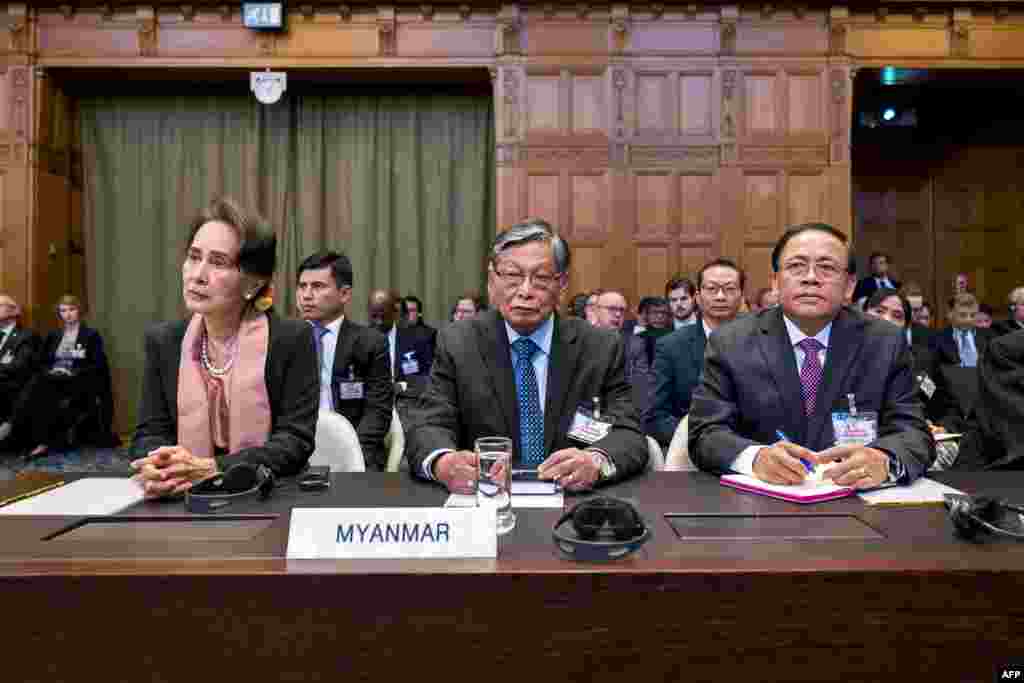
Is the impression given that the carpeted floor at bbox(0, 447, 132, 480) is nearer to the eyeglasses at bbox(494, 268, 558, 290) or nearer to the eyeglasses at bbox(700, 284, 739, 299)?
the eyeglasses at bbox(700, 284, 739, 299)

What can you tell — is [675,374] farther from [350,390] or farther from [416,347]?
[416,347]

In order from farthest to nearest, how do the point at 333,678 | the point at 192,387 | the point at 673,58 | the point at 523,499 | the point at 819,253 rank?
the point at 673,58
the point at 819,253
the point at 192,387
the point at 523,499
the point at 333,678

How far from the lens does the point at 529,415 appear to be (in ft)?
6.70

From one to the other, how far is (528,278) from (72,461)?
5.68m

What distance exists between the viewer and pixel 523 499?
57.1 inches

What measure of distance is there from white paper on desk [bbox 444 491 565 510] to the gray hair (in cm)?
77

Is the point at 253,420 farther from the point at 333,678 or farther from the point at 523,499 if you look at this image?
the point at 333,678

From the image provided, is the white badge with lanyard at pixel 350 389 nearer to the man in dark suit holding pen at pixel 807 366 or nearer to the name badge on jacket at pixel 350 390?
the name badge on jacket at pixel 350 390

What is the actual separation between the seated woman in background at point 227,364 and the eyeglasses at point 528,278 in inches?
22.9

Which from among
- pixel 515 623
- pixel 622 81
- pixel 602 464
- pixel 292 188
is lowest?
pixel 515 623

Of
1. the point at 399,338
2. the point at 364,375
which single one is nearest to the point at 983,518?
the point at 364,375

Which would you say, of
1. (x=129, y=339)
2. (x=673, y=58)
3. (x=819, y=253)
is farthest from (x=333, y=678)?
(x=129, y=339)

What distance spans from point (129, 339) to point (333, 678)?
824 centimetres

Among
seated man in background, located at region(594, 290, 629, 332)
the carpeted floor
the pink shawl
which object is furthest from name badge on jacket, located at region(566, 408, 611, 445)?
the carpeted floor
